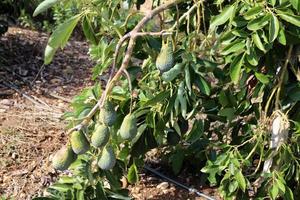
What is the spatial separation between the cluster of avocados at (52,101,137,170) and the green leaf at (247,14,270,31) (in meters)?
0.41

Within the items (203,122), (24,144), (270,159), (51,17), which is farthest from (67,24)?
(51,17)

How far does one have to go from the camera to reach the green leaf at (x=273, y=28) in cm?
148

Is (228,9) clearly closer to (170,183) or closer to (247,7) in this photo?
(247,7)

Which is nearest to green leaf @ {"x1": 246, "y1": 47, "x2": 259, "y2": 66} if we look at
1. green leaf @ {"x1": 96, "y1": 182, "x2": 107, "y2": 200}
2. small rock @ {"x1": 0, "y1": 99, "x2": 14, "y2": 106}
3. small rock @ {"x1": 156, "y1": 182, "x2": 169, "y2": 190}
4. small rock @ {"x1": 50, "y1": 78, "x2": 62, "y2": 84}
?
green leaf @ {"x1": 96, "y1": 182, "x2": 107, "y2": 200}

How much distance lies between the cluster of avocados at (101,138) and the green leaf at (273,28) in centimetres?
41

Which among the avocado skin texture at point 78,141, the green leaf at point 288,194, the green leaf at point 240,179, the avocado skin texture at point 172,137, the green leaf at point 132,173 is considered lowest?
the green leaf at point 288,194

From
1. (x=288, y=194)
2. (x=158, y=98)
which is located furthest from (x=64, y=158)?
(x=288, y=194)

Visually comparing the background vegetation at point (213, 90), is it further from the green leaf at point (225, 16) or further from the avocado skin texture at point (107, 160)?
the avocado skin texture at point (107, 160)

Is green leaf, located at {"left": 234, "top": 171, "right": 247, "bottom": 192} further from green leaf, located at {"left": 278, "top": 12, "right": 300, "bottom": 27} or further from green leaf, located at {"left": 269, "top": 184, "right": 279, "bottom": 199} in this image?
green leaf, located at {"left": 278, "top": 12, "right": 300, "bottom": 27}

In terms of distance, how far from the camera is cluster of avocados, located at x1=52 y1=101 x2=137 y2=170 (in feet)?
4.17

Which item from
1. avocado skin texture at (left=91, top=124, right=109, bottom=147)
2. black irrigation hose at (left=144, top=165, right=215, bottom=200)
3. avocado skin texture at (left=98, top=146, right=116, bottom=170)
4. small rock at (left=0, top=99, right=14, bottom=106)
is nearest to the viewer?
avocado skin texture at (left=91, top=124, right=109, bottom=147)

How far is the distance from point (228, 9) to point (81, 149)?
0.57 m

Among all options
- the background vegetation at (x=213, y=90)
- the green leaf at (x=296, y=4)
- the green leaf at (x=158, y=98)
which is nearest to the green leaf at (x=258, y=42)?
the background vegetation at (x=213, y=90)

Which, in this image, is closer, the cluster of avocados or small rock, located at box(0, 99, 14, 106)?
the cluster of avocados
